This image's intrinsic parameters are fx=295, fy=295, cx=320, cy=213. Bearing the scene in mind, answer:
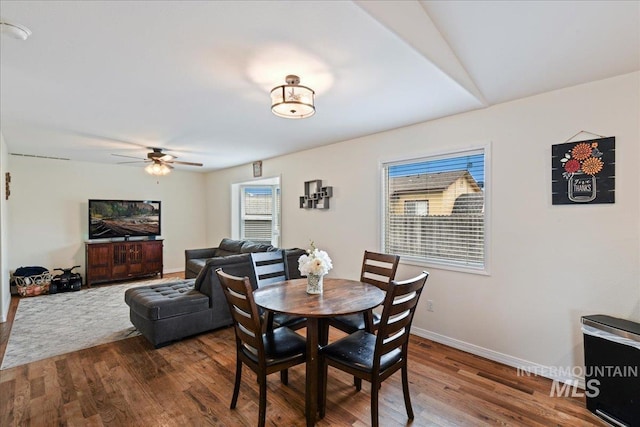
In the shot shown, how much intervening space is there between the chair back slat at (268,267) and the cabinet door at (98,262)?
4.51m

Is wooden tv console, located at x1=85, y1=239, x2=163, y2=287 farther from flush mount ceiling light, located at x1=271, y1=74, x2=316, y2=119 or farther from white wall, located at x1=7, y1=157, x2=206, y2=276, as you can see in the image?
flush mount ceiling light, located at x1=271, y1=74, x2=316, y2=119

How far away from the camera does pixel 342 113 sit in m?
3.04

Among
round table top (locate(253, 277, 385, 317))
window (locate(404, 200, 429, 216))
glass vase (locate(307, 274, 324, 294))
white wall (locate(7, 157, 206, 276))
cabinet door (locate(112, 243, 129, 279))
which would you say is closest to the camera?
round table top (locate(253, 277, 385, 317))

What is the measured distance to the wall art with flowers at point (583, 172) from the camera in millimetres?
2244

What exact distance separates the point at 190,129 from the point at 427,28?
2875 mm

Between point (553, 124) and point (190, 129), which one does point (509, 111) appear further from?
point (190, 129)

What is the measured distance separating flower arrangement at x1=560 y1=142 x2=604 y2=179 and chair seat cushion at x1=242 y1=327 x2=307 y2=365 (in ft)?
8.29

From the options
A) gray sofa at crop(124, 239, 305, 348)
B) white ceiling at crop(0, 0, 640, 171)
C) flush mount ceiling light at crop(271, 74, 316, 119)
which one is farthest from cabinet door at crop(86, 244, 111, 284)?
flush mount ceiling light at crop(271, 74, 316, 119)

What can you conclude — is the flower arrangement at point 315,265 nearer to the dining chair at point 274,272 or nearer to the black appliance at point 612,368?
the dining chair at point 274,272

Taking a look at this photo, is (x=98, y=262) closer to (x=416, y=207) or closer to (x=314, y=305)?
(x=314, y=305)

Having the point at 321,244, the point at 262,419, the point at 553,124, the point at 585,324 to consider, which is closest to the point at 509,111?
the point at 553,124

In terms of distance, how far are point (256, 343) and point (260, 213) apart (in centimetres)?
460

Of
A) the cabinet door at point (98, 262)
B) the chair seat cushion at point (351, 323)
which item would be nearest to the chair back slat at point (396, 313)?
the chair seat cushion at point (351, 323)

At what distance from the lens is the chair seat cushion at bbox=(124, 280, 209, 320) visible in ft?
10.0
